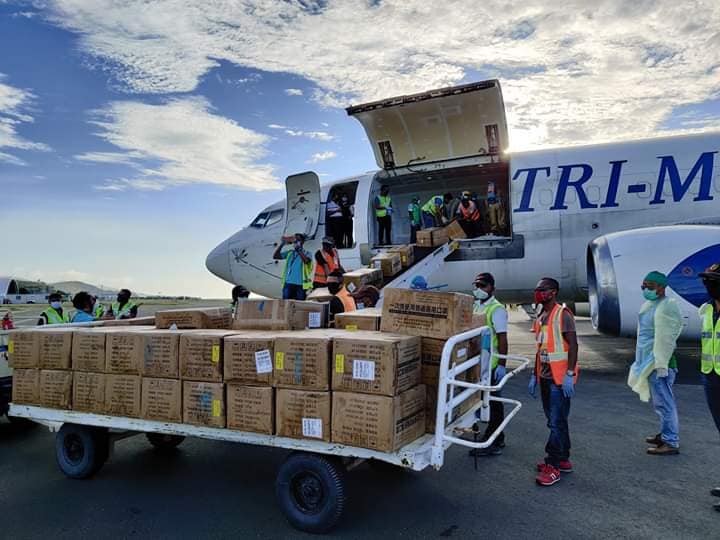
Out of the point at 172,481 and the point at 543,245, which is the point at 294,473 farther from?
the point at 543,245

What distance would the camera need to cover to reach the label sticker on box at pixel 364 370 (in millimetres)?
3494

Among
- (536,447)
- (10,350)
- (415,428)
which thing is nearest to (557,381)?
(536,447)

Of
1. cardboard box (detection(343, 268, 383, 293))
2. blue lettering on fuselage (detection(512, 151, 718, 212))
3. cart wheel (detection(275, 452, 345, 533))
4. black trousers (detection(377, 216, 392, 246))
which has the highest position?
blue lettering on fuselage (detection(512, 151, 718, 212))

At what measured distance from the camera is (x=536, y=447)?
18.0ft

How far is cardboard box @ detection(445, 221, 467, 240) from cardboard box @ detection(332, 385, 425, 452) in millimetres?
6931

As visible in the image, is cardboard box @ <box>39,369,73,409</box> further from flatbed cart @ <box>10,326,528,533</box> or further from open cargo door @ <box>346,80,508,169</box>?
open cargo door @ <box>346,80,508,169</box>

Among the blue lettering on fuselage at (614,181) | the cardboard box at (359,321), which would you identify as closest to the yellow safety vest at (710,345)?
the cardboard box at (359,321)

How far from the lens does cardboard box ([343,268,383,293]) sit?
25.6 ft

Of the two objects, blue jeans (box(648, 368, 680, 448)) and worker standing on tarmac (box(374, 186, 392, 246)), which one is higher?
worker standing on tarmac (box(374, 186, 392, 246))

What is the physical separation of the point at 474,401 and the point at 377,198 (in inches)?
280

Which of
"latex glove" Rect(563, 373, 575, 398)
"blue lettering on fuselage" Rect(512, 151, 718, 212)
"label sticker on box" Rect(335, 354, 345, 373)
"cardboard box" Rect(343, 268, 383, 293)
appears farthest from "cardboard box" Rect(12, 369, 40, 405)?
"blue lettering on fuselage" Rect(512, 151, 718, 212)

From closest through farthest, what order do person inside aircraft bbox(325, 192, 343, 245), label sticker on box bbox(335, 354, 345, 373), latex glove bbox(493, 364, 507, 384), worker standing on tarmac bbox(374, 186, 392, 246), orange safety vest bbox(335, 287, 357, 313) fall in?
label sticker on box bbox(335, 354, 345, 373) → latex glove bbox(493, 364, 507, 384) → orange safety vest bbox(335, 287, 357, 313) → worker standing on tarmac bbox(374, 186, 392, 246) → person inside aircraft bbox(325, 192, 343, 245)

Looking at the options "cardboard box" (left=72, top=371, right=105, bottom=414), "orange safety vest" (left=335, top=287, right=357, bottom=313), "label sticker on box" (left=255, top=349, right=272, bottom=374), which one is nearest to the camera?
"label sticker on box" (left=255, top=349, right=272, bottom=374)

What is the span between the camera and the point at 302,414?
12.1 feet
